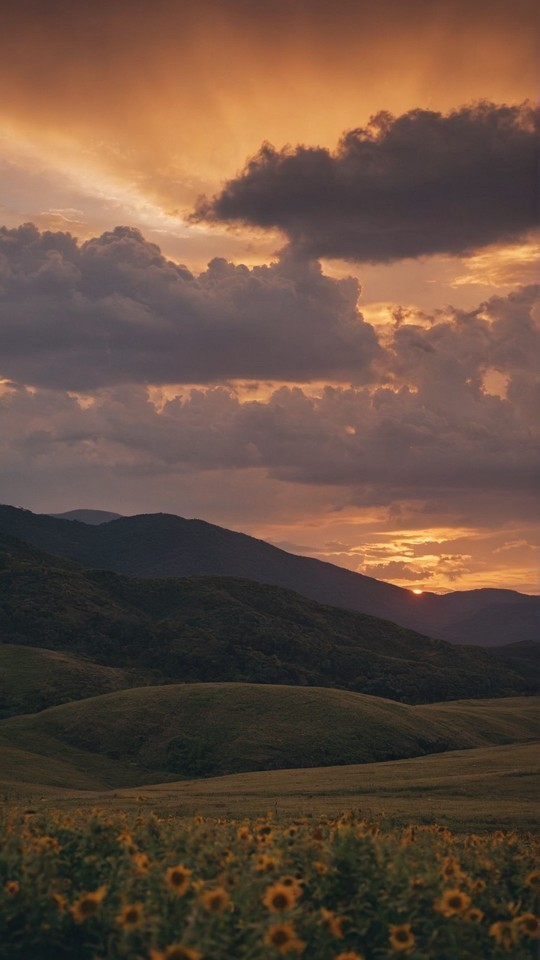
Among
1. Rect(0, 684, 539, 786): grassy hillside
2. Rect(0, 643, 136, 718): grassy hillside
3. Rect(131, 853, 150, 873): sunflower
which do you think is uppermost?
Rect(131, 853, 150, 873): sunflower

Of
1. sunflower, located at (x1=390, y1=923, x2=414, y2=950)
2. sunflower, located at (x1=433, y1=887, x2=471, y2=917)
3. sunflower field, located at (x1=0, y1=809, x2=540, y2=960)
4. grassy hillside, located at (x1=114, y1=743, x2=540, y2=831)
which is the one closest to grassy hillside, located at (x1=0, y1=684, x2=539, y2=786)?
grassy hillside, located at (x1=114, y1=743, x2=540, y2=831)

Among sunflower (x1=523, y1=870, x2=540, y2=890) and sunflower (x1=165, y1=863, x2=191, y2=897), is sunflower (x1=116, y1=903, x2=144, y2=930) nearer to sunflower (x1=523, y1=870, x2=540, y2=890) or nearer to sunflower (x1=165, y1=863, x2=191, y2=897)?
sunflower (x1=165, y1=863, x2=191, y2=897)

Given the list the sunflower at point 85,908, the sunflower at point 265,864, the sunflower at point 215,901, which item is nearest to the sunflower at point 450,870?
the sunflower at point 265,864

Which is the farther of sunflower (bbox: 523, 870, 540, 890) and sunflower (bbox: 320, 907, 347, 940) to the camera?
sunflower (bbox: 523, 870, 540, 890)

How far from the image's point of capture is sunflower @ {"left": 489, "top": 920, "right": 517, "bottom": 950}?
39.5ft

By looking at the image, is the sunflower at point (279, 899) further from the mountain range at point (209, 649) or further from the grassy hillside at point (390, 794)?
the mountain range at point (209, 649)

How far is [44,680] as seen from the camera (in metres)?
120

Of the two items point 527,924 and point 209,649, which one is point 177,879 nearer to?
point 527,924

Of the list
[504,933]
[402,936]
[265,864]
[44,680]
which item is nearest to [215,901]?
[265,864]

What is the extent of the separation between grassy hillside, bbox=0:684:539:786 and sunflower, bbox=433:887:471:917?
6940cm

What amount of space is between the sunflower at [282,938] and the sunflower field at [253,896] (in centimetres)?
1

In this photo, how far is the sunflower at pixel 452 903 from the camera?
1199cm

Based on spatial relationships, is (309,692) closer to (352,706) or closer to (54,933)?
(352,706)

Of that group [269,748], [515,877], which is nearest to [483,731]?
[269,748]
